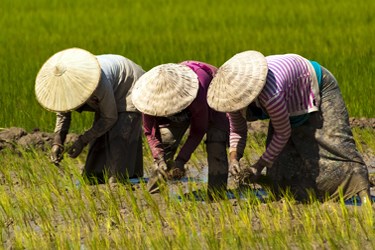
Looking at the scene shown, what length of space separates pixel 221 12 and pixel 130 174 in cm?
944

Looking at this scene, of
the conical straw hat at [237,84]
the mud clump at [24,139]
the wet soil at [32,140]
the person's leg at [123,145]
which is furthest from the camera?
the mud clump at [24,139]

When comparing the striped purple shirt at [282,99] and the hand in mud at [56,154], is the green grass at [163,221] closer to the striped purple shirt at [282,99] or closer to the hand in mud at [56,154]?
the hand in mud at [56,154]

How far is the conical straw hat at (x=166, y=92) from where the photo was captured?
15.4 ft

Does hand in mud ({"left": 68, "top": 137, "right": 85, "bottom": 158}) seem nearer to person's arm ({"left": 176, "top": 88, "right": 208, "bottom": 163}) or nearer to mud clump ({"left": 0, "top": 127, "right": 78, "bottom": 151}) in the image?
person's arm ({"left": 176, "top": 88, "right": 208, "bottom": 163})

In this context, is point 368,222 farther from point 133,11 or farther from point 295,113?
point 133,11

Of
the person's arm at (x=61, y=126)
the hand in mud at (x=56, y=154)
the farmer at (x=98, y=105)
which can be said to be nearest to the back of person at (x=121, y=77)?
the farmer at (x=98, y=105)

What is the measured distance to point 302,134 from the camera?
5117mm

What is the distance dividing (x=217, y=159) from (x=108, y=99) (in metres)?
0.75

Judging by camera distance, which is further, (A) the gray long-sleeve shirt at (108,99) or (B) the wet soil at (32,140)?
(B) the wet soil at (32,140)

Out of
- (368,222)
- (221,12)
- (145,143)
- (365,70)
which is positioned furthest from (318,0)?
(368,222)

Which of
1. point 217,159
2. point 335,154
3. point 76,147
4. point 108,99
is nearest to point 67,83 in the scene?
point 108,99

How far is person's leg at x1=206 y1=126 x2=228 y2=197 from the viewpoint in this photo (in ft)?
17.3

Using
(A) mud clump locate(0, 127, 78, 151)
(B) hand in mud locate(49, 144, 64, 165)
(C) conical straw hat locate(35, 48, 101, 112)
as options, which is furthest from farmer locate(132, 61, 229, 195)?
(A) mud clump locate(0, 127, 78, 151)

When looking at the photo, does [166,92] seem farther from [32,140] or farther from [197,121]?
[32,140]
